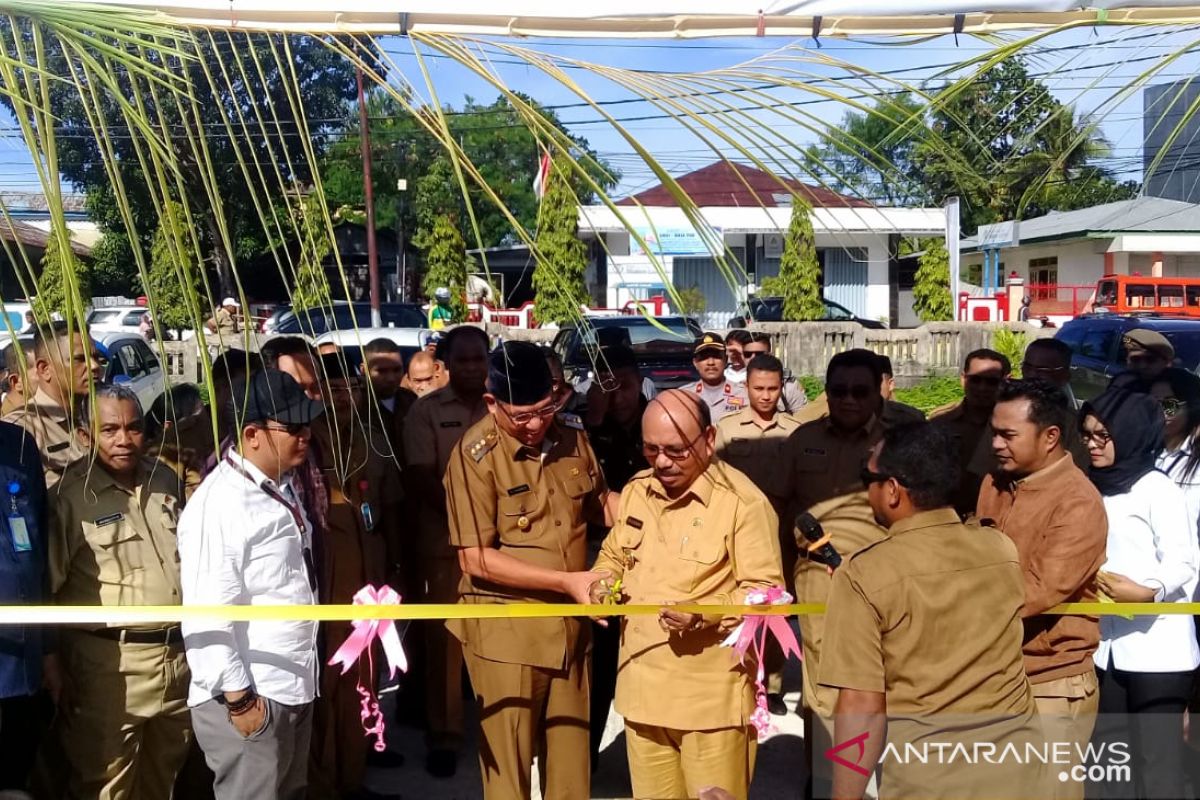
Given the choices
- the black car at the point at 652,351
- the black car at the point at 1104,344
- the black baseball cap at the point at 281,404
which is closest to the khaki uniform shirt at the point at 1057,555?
the black baseball cap at the point at 281,404

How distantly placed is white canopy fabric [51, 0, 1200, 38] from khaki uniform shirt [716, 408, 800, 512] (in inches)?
87.8

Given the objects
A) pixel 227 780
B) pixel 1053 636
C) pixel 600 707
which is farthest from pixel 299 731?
pixel 1053 636

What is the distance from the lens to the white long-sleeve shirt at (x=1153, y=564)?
3152 mm

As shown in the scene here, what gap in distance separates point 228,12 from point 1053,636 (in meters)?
2.73

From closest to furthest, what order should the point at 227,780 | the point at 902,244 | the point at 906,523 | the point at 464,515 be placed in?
the point at 902,244, the point at 906,523, the point at 227,780, the point at 464,515

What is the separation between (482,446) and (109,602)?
1.27m

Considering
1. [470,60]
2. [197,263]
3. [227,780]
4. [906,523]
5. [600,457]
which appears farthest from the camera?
[600,457]

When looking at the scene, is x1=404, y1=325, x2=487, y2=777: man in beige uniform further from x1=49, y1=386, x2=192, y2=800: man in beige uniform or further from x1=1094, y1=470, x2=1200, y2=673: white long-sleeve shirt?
x1=1094, y1=470, x2=1200, y2=673: white long-sleeve shirt

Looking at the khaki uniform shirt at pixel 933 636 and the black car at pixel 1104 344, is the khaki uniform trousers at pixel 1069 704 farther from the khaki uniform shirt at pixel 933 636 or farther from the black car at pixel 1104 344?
the black car at pixel 1104 344

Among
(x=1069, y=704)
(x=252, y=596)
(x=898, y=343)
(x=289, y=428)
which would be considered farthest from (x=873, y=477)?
(x=898, y=343)

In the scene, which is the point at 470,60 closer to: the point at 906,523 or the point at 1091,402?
the point at 906,523

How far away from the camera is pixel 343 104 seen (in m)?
1.90

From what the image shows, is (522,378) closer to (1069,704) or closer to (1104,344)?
(1069,704)

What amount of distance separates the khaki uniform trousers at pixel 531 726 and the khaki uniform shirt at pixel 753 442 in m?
1.40
